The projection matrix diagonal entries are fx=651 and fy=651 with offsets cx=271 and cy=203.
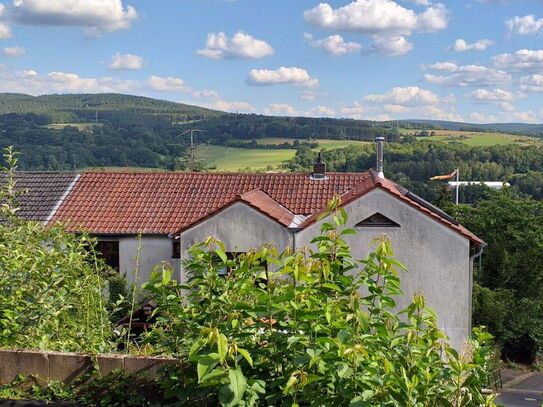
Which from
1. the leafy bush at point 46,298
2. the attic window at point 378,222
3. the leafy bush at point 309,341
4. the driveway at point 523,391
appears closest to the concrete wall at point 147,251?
the attic window at point 378,222

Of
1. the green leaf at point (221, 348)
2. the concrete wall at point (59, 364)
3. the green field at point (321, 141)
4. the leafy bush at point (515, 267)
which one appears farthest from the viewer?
the green field at point (321, 141)

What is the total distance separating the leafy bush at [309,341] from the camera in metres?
3.28

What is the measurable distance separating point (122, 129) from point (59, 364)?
105m

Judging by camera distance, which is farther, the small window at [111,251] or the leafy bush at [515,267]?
the leafy bush at [515,267]

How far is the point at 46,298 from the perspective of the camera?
19.0ft

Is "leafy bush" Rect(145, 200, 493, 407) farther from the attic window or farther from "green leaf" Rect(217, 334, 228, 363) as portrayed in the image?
the attic window

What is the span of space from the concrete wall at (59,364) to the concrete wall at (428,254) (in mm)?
12426

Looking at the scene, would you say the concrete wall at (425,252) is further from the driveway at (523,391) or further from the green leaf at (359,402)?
the green leaf at (359,402)

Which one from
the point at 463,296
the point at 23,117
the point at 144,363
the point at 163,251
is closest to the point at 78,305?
the point at 144,363

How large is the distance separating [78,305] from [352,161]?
70754 mm

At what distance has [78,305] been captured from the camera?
6.48 m

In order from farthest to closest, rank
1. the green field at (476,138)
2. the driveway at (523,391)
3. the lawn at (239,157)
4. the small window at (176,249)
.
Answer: the green field at (476,138)
the lawn at (239,157)
the driveway at (523,391)
the small window at (176,249)

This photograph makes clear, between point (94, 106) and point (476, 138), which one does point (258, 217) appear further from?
point (94, 106)

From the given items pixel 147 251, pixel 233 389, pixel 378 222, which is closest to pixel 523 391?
pixel 378 222
